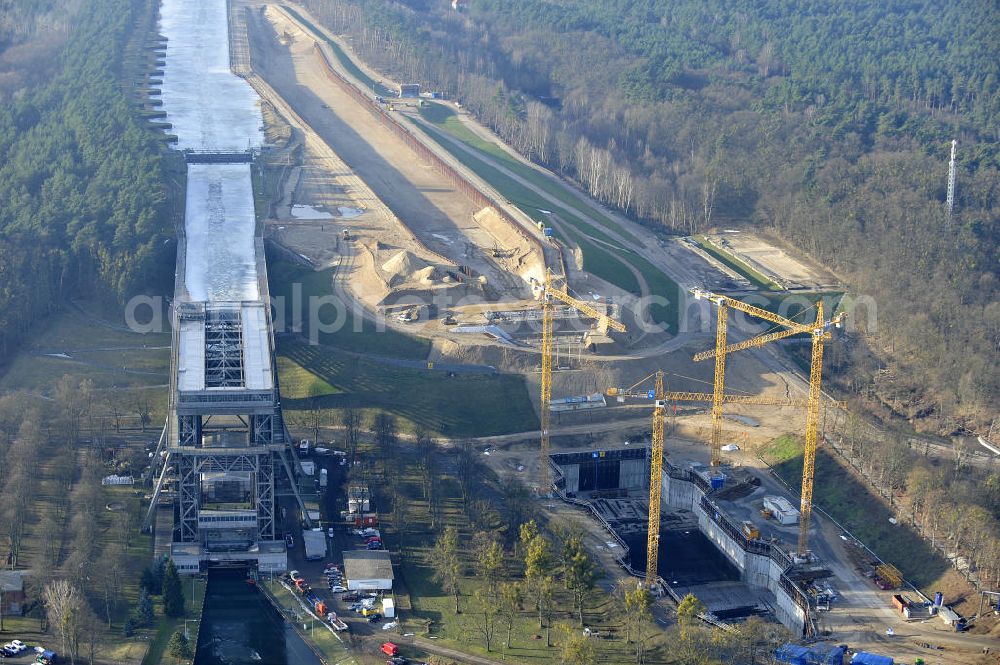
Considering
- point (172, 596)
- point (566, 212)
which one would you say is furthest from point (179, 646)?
point (566, 212)

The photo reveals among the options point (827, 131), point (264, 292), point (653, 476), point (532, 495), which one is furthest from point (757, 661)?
point (827, 131)

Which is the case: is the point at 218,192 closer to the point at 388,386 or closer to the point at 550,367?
the point at 388,386

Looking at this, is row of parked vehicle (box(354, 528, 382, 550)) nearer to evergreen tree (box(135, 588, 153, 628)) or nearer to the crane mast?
evergreen tree (box(135, 588, 153, 628))

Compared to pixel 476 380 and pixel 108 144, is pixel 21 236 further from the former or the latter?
pixel 476 380

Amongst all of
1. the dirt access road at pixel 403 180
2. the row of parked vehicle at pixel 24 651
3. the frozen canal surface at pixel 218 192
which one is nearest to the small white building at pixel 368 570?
the row of parked vehicle at pixel 24 651

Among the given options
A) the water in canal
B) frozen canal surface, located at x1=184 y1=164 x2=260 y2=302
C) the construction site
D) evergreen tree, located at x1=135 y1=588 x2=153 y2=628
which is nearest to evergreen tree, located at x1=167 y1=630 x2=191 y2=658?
the water in canal

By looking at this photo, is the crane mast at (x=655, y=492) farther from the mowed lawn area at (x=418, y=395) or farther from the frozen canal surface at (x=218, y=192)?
the frozen canal surface at (x=218, y=192)
